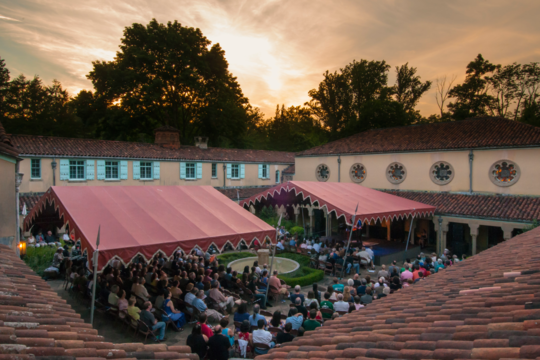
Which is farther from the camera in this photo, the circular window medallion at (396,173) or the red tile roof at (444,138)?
the circular window medallion at (396,173)

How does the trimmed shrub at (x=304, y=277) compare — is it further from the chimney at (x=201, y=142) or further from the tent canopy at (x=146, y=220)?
the chimney at (x=201, y=142)

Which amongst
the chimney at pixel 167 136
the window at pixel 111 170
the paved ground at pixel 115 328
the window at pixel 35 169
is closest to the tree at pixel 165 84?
the chimney at pixel 167 136

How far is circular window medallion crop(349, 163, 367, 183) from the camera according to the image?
2458 centimetres

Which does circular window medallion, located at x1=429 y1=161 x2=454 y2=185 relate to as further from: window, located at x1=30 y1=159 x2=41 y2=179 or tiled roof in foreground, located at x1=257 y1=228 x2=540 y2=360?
window, located at x1=30 y1=159 x2=41 y2=179

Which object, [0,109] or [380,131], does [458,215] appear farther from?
[0,109]

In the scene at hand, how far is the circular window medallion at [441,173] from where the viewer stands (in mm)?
20672

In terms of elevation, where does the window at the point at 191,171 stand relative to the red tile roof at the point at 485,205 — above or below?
above

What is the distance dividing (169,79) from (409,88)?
32.5 meters

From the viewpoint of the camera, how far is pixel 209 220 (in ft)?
35.4

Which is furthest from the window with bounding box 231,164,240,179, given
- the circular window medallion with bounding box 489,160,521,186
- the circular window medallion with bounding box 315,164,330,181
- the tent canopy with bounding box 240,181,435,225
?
the circular window medallion with bounding box 489,160,521,186

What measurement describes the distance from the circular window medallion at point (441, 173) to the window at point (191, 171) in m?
17.5

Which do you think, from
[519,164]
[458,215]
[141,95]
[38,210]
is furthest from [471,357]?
[141,95]

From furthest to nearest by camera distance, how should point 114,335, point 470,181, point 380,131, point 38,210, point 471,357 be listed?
point 380,131, point 470,181, point 38,210, point 114,335, point 471,357

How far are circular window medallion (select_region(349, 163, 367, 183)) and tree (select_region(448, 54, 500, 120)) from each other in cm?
2029
